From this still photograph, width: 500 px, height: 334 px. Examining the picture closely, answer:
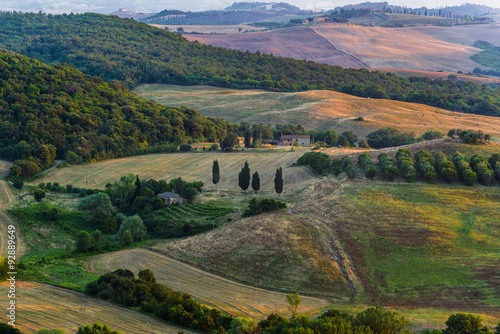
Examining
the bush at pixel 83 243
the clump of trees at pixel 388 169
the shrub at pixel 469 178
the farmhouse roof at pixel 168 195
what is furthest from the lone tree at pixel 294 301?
the shrub at pixel 469 178

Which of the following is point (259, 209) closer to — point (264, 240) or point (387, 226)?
point (264, 240)

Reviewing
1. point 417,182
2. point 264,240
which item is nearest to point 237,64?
point 417,182

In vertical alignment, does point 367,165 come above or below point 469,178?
above

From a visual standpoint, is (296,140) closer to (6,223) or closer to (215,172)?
(215,172)

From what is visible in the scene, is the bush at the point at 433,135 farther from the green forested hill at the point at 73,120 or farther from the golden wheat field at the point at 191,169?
the green forested hill at the point at 73,120

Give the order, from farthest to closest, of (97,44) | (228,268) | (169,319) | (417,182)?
1. (97,44)
2. (417,182)
3. (228,268)
4. (169,319)

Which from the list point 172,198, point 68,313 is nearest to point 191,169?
point 172,198
